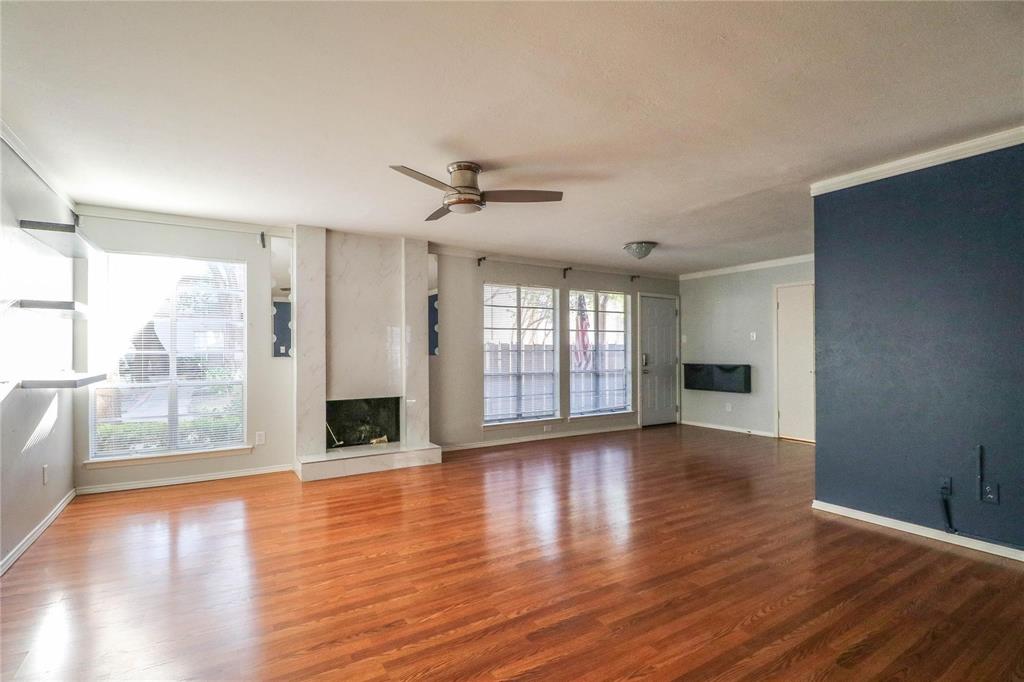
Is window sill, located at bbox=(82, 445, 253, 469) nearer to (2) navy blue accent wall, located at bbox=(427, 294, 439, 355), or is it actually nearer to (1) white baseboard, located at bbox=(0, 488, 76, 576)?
(1) white baseboard, located at bbox=(0, 488, 76, 576)

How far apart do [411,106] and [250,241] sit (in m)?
3.39

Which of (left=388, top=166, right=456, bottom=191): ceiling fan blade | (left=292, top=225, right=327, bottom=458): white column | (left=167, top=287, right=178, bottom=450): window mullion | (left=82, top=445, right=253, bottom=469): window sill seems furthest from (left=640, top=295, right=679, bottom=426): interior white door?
(left=167, top=287, right=178, bottom=450): window mullion

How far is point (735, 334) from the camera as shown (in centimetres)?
756

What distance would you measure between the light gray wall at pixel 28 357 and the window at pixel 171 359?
1.38 feet

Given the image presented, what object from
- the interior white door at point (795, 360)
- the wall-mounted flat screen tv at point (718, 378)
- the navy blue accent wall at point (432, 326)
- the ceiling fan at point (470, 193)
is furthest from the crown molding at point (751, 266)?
the ceiling fan at point (470, 193)

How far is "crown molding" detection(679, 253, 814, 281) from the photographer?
6664 millimetres

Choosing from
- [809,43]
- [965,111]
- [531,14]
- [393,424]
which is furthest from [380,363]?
[965,111]

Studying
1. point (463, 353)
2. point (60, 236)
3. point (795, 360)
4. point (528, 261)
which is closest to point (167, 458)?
point (60, 236)

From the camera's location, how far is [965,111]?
2625 millimetres

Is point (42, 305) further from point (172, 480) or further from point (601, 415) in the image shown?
point (601, 415)

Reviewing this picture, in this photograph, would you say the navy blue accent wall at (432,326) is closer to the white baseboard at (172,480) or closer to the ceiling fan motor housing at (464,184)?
the white baseboard at (172,480)

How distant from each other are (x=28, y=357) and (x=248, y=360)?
1910 millimetres

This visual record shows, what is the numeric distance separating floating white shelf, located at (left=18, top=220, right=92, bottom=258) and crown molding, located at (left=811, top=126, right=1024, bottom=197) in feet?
18.0

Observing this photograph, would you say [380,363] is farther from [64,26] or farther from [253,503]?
[64,26]
